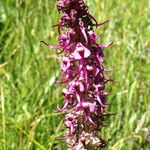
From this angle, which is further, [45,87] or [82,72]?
[45,87]

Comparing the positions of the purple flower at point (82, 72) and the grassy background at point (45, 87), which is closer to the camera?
the purple flower at point (82, 72)

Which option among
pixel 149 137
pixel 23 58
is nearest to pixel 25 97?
pixel 23 58

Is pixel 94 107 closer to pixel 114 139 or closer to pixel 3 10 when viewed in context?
pixel 114 139

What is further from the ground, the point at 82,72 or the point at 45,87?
the point at 82,72

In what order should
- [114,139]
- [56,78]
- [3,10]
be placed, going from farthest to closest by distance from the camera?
[3,10] < [56,78] < [114,139]
